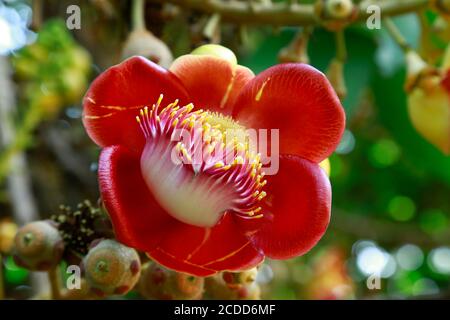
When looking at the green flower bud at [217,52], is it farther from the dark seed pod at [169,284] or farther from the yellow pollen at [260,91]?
the dark seed pod at [169,284]

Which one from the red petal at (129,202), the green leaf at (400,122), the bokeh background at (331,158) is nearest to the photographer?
the red petal at (129,202)

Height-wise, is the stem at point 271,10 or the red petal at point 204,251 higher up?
→ the stem at point 271,10

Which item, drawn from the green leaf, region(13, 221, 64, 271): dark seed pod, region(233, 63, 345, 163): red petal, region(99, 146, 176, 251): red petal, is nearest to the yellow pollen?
region(233, 63, 345, 163): red petal

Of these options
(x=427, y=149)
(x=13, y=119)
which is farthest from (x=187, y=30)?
(x=13, y=119)

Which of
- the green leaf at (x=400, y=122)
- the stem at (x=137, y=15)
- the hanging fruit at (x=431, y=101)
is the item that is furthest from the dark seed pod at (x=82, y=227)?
the green leaf at (x=400, y=122)

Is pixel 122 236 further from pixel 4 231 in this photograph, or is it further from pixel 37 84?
pixel 37 84

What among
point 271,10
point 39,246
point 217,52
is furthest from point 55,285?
point 271,10

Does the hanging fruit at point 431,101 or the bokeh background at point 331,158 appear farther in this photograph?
the bokeh background at point 331,158
